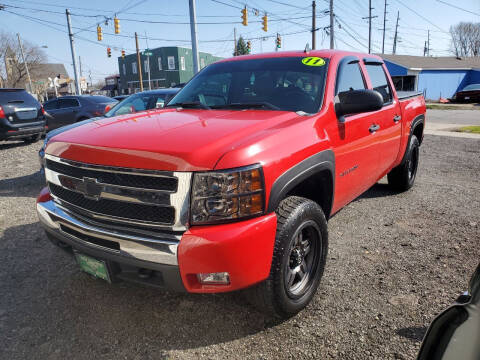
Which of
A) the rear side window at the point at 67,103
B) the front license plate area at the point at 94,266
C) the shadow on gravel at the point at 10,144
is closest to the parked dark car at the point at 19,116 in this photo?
the shadow on gravel at the point at 10,144

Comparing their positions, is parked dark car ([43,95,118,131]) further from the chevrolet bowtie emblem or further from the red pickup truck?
the chevrolet bowtie emblem

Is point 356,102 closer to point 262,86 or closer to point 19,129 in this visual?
point 262,86

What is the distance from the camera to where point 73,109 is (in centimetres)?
1150

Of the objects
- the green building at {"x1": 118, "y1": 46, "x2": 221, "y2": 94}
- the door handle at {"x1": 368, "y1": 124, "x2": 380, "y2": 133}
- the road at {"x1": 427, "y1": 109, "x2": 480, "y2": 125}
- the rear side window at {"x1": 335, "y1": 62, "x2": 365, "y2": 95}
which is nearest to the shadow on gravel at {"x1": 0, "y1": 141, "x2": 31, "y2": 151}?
the rear side window at {"x1": 335, "y1": 62, "x2": 365, "y2": 95}

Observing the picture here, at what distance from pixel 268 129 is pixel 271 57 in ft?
4.73

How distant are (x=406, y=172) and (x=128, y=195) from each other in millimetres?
4388

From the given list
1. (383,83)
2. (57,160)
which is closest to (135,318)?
(57,160)

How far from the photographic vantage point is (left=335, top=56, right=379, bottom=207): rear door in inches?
118

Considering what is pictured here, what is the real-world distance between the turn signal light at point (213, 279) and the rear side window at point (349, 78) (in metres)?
1.89

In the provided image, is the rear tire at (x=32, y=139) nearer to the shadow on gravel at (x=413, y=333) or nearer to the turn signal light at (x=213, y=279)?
the turn signal light at (x=213, y=279)

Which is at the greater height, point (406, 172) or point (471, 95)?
point (406, 172)

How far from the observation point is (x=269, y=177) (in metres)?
2.09

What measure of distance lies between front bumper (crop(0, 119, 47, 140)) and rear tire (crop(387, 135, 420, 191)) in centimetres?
969

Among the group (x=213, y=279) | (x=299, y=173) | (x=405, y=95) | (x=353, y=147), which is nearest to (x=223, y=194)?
(x=213, y=279)
